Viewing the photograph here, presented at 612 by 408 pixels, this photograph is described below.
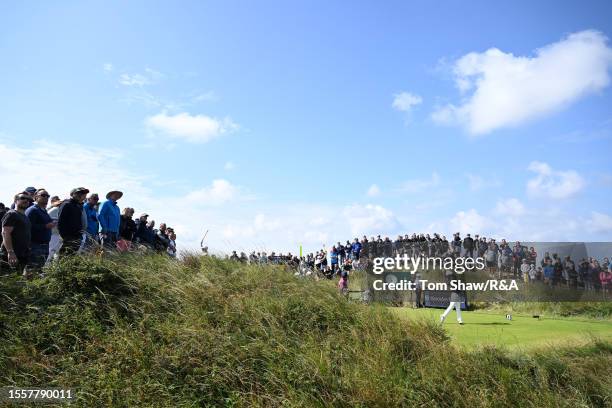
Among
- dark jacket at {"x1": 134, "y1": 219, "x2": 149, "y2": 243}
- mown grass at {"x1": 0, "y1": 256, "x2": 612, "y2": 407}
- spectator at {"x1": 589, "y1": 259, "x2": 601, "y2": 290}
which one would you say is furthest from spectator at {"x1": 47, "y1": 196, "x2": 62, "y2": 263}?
spectator at {"x1": 589, "y1": 259, "x2": 601, "y2": 290}

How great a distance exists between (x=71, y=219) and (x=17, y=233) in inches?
46.4

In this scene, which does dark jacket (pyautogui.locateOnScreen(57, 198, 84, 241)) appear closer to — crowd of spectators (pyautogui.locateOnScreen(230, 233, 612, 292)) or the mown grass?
the mown grass

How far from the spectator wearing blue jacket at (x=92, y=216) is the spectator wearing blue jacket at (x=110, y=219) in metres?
0.13

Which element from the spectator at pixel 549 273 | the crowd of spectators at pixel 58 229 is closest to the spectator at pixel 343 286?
the crowd of spectators at pixel 58 229

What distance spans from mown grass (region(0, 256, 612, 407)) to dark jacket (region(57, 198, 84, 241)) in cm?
→ 59

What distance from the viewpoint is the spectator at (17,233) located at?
8.98 m

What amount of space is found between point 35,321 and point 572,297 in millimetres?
18286

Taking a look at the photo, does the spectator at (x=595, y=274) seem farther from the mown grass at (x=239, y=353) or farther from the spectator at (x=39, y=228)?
the spectator at (x=39, y=228)

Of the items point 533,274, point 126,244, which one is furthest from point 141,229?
point 533,274

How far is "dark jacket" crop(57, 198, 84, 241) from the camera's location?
10055 millimetres

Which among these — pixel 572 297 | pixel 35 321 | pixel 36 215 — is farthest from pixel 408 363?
pixel 572 297

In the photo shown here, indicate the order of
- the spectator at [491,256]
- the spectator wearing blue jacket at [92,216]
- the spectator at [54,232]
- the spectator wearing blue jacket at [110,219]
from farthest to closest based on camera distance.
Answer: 1. the spectator at [491,256]
2. the spectator wearing blue jacket at [110,219]
3. the spectator wearing blue jacket at [92,216]
4. the spectator at [54,232]

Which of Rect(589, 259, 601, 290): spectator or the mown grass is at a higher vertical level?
Rect(589, 259, 601, 290): spectator

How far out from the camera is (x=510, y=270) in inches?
803
